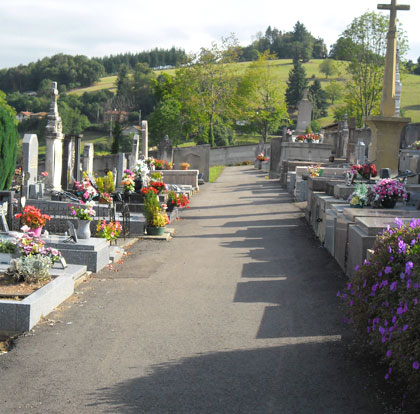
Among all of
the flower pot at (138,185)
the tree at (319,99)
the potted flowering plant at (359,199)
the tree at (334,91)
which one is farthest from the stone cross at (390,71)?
the tree at (334,91)

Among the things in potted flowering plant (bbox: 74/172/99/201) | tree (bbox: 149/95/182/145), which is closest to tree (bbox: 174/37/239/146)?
tree (bbox: 149/95/182/145)

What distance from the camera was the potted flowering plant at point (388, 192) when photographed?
11.7 m

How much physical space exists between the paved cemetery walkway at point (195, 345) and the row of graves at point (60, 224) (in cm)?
35

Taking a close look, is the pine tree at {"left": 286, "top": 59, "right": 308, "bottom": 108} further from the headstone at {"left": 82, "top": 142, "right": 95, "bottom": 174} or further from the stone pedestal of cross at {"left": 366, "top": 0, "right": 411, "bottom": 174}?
the stone pedestal of cross at {"left": 366, "top": 0, "right": 411, "bottom": 174}

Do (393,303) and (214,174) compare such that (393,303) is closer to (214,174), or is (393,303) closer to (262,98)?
(214,174)

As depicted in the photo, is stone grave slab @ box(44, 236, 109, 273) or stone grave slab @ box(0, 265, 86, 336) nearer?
stone grave slab @ box(0, 265, 86, 336)

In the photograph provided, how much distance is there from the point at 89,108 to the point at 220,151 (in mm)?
45482

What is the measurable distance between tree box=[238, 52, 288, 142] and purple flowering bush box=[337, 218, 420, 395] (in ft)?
185

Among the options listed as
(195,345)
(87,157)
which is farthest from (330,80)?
(195,345)

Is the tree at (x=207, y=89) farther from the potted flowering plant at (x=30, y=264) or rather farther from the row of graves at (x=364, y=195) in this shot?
the potted flowering plant at (x=30, y=264)

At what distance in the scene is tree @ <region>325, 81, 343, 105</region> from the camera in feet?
283

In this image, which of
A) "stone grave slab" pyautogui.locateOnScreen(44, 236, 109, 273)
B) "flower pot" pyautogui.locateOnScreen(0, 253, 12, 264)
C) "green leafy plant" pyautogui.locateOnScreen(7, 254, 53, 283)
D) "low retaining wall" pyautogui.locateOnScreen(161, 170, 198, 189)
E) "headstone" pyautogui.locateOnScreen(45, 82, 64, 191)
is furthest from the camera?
"low retaining wall" pyautogui.locateOnScreen(161, 170, 198, 189)

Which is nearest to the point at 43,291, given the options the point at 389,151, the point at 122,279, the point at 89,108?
the point at 122,279

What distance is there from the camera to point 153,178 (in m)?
20.5
